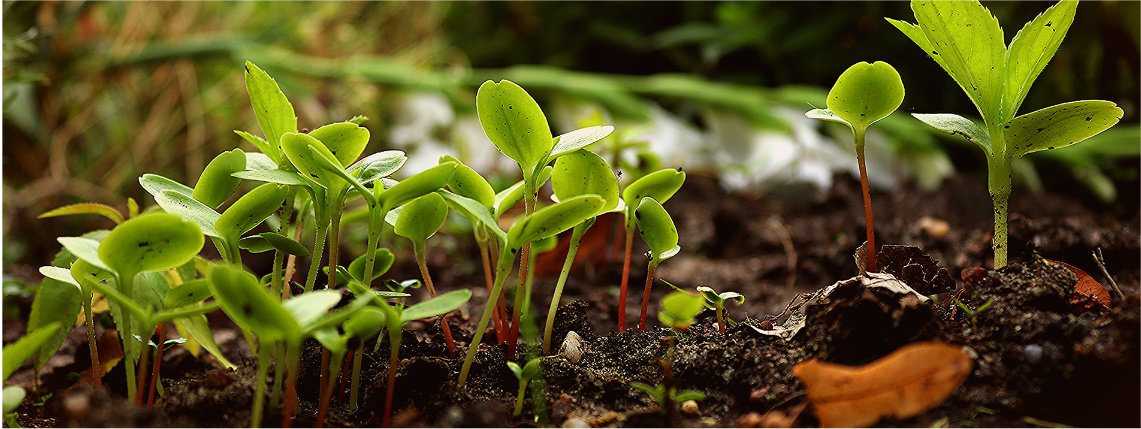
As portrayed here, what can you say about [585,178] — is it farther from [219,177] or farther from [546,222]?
[219,177]

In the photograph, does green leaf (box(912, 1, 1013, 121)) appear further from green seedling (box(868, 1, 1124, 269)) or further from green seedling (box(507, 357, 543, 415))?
green seedling (box(507, 357, 543, 415))

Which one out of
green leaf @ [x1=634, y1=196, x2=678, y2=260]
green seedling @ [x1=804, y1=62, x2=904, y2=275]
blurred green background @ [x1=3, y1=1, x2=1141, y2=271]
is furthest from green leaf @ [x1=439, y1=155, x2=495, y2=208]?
blurred green background @ [x1=3, y1=1, x2=1141, y2=271]

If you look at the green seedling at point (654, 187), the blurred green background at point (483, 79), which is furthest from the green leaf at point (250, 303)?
the blurred green background at point (483, 79)

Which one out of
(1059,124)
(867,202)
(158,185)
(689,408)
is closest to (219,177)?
(158,185)

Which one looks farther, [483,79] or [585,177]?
[483,79]

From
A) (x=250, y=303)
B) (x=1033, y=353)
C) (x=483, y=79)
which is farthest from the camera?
(x=483, y=79)

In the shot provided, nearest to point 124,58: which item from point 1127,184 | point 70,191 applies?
point 70,191

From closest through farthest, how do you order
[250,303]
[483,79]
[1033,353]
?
[250,303], [1033,353], [483,79]
